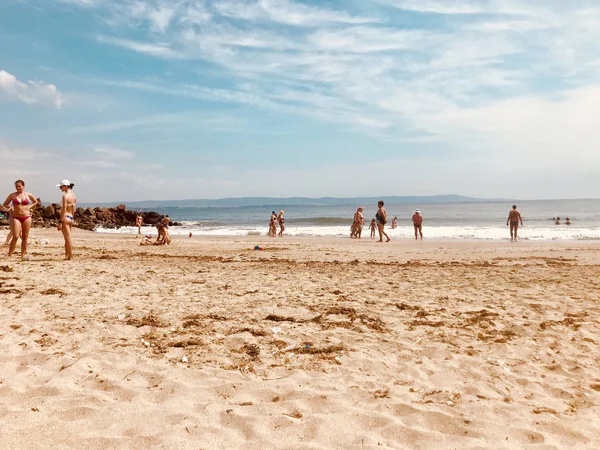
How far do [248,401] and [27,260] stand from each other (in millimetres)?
8818

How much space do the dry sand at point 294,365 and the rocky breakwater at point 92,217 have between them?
29.7 metres

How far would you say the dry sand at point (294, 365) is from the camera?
2.91 meters

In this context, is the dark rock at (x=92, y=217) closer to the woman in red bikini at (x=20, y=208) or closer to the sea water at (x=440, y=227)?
the sea water at (x=440, y=227)

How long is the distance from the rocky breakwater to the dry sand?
29.7 metres

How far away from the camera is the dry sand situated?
2.91 m

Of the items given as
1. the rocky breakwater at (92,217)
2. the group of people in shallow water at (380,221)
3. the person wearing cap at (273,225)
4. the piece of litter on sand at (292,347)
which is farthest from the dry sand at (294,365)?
the rocky breakwater at (92,217)

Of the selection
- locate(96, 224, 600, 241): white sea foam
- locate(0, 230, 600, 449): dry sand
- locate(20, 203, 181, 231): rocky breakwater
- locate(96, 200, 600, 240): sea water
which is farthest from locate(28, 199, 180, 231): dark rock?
locate(0, 230, 600, 449): dry sand

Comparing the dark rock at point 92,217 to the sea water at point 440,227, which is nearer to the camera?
the sea water at point 440,227

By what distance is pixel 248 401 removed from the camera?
3312 mm

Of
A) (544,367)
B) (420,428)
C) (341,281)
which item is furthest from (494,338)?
(341,281)

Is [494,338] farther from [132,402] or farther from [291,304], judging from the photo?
[132,402]

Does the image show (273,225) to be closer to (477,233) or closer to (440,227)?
(477,233)

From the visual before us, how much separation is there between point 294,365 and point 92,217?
41.0 meters

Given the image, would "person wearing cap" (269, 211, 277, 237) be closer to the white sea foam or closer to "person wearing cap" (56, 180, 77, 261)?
the white sea foam
